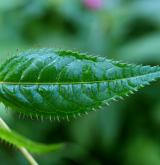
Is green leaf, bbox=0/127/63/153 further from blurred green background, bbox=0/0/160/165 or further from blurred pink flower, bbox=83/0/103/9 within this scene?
blurred pink flower, bbox=83/0/103/9

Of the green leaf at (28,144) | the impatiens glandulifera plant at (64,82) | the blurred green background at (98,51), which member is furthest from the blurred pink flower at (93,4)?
the green leaf at (28,144)

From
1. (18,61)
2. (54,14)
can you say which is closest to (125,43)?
(54,14)

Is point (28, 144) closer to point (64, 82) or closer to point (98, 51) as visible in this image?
point (64, 82)

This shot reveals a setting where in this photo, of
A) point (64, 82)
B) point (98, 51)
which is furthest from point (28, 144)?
point (98, 51)

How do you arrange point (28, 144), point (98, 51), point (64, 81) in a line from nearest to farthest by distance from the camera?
point (28, 144) < point (64, 81) < point (98, 51)

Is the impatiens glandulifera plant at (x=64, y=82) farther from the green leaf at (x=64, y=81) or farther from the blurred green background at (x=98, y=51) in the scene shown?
the blurred green background at (x=98, y=51)

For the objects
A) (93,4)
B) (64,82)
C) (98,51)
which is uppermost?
(93,4)

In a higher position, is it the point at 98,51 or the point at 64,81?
the point at 64,81
